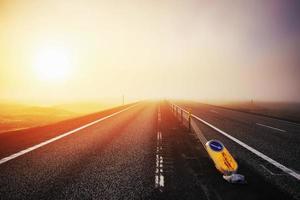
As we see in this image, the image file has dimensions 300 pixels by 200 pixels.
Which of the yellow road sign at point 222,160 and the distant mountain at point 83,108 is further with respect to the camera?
the distant mountain at point 83,108

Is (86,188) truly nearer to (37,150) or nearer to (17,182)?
(17,182)

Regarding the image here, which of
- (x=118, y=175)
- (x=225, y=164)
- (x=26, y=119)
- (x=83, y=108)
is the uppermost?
(x=225, y=164)

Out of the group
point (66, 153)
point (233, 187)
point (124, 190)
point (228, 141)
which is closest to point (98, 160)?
point (66, 153)

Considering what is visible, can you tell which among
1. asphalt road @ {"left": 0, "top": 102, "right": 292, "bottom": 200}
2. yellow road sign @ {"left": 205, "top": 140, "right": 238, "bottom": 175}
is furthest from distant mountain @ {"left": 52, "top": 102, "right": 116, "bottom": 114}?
yellow road sign @ {"left": 205, "top": 140, "right": 238, "bottom": 175}

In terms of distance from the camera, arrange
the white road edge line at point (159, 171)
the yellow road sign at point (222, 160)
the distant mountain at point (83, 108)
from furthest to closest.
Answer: the distant mountain at point (83, 108), the yellow road sign at point (222, 160), the white road edge line at point (159, 171)

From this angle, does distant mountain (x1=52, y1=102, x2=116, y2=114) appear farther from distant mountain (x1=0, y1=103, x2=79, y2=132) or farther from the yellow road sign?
the yellow road sign

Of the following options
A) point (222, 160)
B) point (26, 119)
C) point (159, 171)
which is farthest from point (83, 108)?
point (222, 160)

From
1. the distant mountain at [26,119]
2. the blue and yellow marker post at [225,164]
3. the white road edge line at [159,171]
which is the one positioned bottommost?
Result: the distant mountain at [26,119]

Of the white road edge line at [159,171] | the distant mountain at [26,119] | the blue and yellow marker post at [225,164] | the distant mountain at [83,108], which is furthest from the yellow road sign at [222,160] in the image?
the distant mountain at [83,108]

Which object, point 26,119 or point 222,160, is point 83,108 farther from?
point 222,160

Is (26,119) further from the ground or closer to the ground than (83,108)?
further from the ground

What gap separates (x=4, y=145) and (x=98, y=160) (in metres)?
4.37

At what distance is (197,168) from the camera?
676 cm

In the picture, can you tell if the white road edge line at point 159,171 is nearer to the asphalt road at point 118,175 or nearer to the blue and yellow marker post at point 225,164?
the asphalt road at point 118,175
